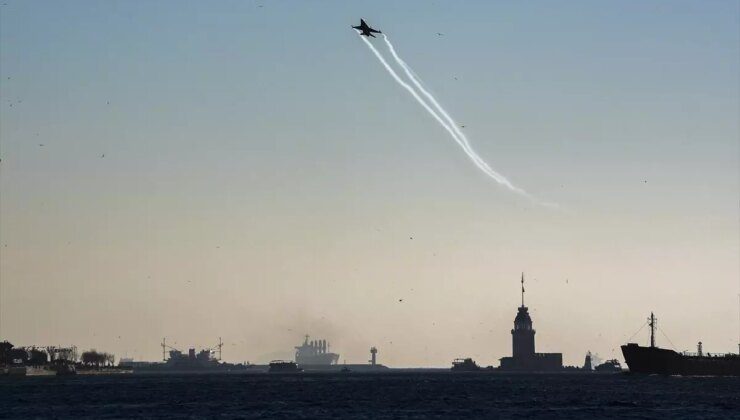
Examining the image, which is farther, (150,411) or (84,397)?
(84,397)

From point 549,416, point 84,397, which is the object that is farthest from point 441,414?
point 84,397

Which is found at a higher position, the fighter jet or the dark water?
the fighter jet

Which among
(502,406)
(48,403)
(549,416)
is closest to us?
(549,416)

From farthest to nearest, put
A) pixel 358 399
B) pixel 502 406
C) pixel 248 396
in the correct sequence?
pixel 248 396
pixel 358 399
pixel 502 406

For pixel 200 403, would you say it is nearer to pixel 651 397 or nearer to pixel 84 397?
pixel 84 397

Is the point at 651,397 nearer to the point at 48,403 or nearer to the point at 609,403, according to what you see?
the point at 609,403

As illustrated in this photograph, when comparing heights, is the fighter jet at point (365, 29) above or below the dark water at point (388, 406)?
above

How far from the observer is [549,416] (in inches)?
5551

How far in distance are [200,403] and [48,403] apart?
22270mm

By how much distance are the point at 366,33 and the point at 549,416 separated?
51.2m

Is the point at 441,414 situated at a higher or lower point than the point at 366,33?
lower

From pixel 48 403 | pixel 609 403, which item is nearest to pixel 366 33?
pixel 609 403

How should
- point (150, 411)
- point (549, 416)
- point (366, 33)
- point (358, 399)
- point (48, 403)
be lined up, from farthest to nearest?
point (358, 399), point (48, 403), point (150, 411), point (549, 416), point (366, 33)

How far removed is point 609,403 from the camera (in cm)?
16538
